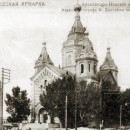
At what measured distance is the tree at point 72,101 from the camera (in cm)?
3466

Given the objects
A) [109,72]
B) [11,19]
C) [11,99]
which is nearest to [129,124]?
[109,72]

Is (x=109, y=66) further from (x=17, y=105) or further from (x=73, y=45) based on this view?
(x=17, y=105)

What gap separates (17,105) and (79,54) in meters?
7.72

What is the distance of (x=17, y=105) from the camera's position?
1607 inches

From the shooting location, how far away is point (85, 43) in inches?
1724

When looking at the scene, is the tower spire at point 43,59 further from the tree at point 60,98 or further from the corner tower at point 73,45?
the tree at point 60,98

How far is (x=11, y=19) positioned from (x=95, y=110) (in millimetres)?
12476

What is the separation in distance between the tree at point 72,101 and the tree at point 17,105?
17.1 feet

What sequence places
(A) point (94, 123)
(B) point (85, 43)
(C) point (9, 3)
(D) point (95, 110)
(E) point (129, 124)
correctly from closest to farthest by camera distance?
(C) point (9, 3) → (D) point (95, 110) → (A) point (94, 123) → (E) point (129, 124) → (B) point (85, 43)

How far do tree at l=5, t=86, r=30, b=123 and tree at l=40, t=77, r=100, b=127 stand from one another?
522 centimetres

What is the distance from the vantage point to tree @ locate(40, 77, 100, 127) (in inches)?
1364

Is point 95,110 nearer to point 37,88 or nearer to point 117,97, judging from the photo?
point 117,97

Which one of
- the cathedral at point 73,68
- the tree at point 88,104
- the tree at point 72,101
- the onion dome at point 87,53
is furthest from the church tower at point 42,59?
the tree at point 88,104

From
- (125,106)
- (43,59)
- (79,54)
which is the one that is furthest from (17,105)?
(125,106)
